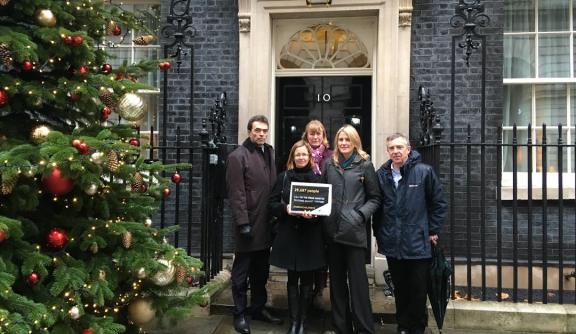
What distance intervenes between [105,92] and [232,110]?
10.6 feet

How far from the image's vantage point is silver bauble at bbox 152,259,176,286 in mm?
3779

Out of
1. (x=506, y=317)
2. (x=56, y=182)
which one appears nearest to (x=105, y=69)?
(x=56, y=182)

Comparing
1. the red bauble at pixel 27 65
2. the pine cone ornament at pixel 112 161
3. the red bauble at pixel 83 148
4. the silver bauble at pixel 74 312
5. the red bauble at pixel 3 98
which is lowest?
the silver bauble at pixel 74 312

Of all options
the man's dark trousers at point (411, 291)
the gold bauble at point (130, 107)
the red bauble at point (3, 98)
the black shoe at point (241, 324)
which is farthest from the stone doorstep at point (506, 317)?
the red bauble at point (3, 98)

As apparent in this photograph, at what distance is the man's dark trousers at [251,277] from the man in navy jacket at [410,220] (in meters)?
1.13

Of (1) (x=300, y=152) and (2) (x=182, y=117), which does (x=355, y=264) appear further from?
(2) (x=182, y=117)

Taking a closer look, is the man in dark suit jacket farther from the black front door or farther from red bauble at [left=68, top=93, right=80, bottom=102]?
the black front door

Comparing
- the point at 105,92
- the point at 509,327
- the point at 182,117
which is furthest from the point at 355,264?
the point at 182,117

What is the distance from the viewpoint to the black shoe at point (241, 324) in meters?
4.68

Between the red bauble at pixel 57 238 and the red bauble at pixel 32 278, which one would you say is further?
the red bauble at pixel 57 238

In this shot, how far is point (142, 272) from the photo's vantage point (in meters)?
3.61

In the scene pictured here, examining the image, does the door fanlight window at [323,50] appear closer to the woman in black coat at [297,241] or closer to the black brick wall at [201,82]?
the black brick wall at [201,82]

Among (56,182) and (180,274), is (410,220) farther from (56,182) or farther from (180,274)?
(56,182)

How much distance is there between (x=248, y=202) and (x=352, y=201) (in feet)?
3.10
